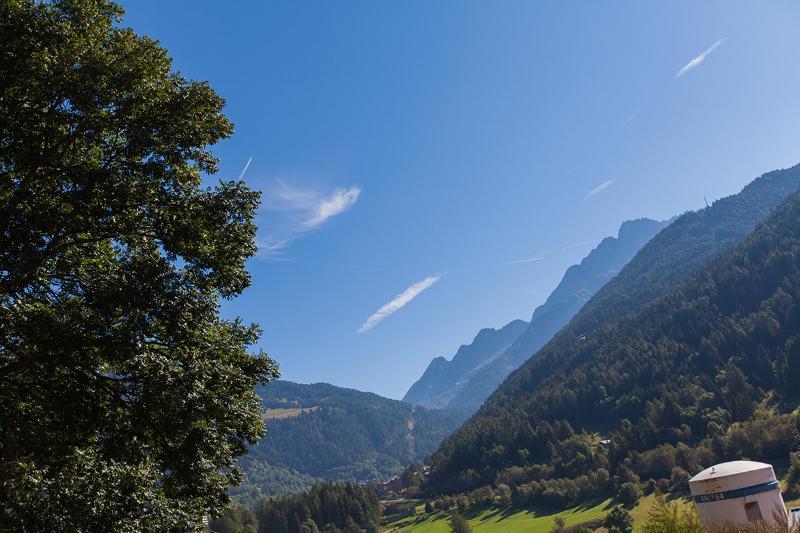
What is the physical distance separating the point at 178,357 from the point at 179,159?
4935mm

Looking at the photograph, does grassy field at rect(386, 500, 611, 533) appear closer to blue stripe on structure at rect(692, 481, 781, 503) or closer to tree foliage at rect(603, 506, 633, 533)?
tree foliage at rect(603, 506, 633, 533)

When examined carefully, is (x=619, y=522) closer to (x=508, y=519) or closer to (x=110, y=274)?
(x=508, y=519)

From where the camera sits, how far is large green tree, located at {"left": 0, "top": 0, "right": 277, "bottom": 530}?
11164mm

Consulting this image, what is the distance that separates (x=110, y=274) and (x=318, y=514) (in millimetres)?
166835

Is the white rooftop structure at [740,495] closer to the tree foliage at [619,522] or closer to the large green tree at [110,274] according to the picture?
the large green tree at [110,274]

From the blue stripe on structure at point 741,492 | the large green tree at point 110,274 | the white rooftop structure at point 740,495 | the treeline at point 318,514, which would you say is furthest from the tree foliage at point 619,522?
the large green tree at point 110,274

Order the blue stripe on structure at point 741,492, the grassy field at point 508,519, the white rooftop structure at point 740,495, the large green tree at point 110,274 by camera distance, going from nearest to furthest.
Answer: the large green tree at point 110,274, the white rooftop structure at point 740,495, the blue stripe on structure at point 741,492, the grassy field at point 508,519

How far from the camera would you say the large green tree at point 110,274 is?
11.2 meters

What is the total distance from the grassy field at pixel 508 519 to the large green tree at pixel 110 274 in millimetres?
110979

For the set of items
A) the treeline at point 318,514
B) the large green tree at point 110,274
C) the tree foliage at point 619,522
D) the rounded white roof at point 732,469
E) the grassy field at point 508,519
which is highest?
the large green tree at point 110,274

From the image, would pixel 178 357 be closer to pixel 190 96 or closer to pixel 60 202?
pixel 60 202

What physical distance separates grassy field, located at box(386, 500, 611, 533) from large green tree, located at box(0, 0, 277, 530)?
11098 centimetres

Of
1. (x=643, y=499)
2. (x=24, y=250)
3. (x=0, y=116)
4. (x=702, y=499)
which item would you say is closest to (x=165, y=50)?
(x=0, y=116)

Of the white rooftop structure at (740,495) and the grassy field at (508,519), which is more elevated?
the white rooftop structure at (740,495)
